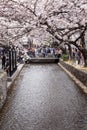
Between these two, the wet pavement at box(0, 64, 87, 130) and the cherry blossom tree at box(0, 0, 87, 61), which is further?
the cherry blossom tree at box(0, 0, 87, 61)

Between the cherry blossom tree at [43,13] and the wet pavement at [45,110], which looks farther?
the cherry blossom tree at [43,13]

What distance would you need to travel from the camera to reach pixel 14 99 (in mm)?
17359

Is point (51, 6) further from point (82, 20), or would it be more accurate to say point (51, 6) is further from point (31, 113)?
point (31, 113)

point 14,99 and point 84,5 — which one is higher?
point 84,5

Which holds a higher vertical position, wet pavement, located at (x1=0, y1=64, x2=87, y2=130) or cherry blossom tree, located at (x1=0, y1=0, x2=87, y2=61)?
cherry blossom tree, located at (x1=0, y1=0, x2=87, y2=61)

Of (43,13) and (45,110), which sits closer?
(45,110)

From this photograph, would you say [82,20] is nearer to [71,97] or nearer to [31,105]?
[71,97]

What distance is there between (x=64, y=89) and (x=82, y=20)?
4.25m

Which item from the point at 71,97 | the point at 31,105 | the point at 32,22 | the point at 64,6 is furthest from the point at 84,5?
the point at 31,105

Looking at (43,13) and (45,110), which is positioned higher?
(43,13)

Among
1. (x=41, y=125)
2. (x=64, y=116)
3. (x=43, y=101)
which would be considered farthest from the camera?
(x=43, y=101)

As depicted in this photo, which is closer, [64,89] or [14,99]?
[14,99]

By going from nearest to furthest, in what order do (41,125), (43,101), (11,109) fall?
(41,125)
(11,109)
(43,101)

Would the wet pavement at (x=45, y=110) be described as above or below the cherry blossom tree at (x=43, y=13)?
below
